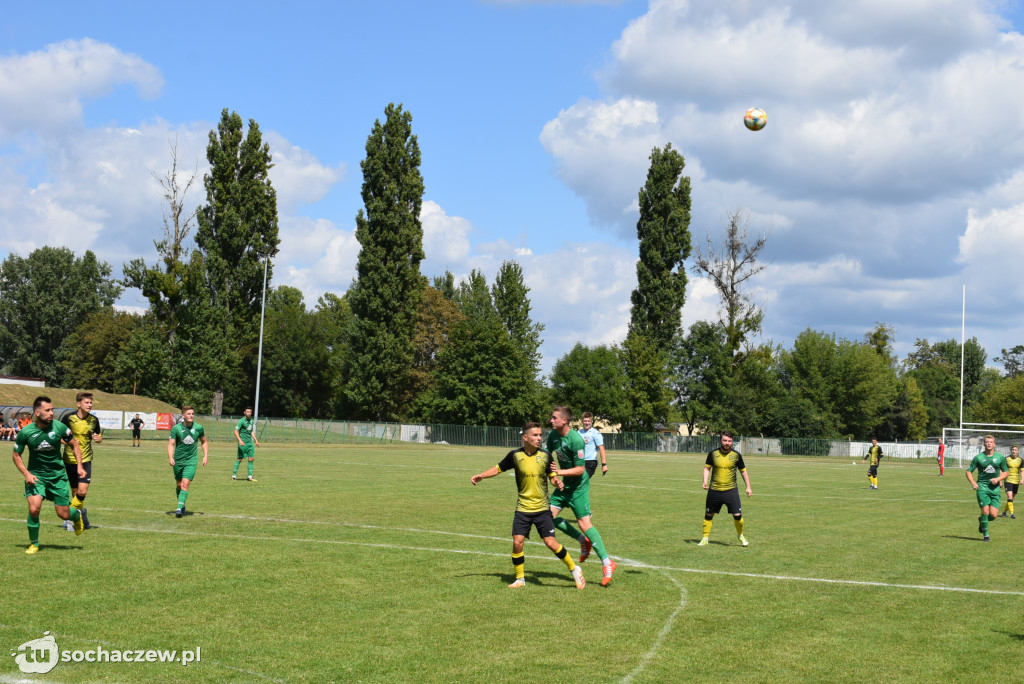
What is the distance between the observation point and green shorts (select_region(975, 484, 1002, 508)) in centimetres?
1894

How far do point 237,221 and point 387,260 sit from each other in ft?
41.7

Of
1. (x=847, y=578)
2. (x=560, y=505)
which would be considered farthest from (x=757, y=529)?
(x=560, y=505)

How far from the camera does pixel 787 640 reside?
8867 millimetres

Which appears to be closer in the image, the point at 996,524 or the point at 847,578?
the point at 847,578

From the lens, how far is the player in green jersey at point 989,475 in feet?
62.5

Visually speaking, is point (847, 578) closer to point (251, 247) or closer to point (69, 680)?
point (69, 680)

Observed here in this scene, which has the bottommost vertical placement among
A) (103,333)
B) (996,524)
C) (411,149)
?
(996,524)

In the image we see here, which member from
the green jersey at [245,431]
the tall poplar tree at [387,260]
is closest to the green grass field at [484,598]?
the green jersey at [245,431]

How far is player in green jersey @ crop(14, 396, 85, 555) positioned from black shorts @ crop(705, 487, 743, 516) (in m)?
10.9

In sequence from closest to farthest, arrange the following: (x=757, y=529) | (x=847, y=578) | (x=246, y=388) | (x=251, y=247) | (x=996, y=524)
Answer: (x=847, y=578) → (x=757, y=529) → (x=996, y=524) → (x=251, y=247) → (x=246, y=388)

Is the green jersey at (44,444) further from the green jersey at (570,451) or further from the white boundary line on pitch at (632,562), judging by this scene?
the green jersey at (570,451)

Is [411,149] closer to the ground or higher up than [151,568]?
higher up

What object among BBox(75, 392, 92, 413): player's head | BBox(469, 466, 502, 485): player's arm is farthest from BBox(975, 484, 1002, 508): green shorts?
BBox(75, 392, 92, 413): player's head

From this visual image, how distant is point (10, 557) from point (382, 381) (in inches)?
2556
